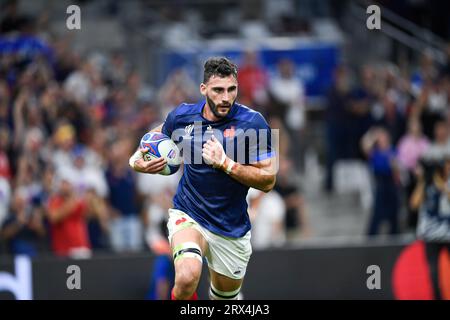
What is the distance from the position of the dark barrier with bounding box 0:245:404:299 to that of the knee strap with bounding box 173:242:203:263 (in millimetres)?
3772

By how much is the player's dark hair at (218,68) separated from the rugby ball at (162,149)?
71 centimetres

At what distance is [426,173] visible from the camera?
14.7 m

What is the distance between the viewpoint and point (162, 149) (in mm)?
9008

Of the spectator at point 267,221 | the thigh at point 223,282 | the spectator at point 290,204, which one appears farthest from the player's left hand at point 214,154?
the spectator at point 290,204

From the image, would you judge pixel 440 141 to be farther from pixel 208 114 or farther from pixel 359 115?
pixel 208 114

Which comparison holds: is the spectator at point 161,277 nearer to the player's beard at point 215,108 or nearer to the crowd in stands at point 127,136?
the crowd in stands at point 127,136

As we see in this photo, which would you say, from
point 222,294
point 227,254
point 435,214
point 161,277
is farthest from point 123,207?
point 227,254

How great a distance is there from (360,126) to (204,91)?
8.42 m

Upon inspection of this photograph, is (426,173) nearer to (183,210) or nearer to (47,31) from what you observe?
(183,210)

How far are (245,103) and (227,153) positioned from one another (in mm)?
7577

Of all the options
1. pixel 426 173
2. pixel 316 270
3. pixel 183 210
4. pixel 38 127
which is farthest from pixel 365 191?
pixel 183 210

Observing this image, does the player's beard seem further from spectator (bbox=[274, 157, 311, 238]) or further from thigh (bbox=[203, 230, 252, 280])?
spectator (bbox=[274, 157, 311, 238])

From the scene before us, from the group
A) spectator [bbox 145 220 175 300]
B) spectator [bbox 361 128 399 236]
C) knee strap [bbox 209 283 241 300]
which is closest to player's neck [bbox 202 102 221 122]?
knee strap [bbox 209 283 241 300]

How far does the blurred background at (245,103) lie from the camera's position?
14.2 m
